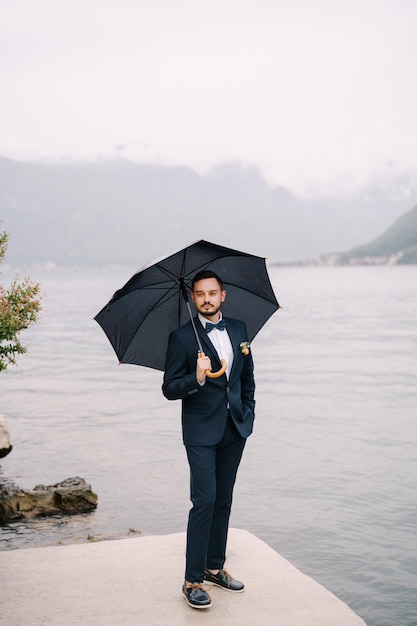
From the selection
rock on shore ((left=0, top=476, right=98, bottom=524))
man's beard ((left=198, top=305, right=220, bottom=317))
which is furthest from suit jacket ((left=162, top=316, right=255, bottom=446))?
rock on shore ((left=0, top=476, right=98, bottom=524))

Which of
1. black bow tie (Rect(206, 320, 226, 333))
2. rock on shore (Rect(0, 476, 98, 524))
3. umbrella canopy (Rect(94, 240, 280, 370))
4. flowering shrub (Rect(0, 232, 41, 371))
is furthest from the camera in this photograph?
rock on shore (Rect(0, 476, 98, 524))

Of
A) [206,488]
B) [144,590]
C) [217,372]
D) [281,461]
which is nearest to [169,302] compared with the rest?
[217,372]

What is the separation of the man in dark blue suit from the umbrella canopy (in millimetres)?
345

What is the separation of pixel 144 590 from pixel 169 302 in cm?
255

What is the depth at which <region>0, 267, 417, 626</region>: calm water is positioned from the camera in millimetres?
10852

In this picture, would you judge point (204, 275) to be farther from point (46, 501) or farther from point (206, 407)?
point (46, 501)

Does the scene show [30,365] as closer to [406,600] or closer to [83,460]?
[83,460]

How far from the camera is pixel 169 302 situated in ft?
22.1

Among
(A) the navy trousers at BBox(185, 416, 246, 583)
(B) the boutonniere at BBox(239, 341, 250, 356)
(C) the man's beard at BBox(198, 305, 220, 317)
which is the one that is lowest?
(A) the navy trousers at BBox(185, 416, 246, 583)

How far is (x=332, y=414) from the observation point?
2250 centimetres

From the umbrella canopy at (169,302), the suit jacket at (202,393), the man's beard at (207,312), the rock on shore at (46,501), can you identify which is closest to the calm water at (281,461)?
the rock on shore at (46,501)

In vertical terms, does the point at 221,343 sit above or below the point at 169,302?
below

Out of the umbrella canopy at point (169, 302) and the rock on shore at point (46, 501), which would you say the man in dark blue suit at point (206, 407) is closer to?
the umbrella canopy at point (169, 302)

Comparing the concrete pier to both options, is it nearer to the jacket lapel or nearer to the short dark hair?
the jacket lapel
